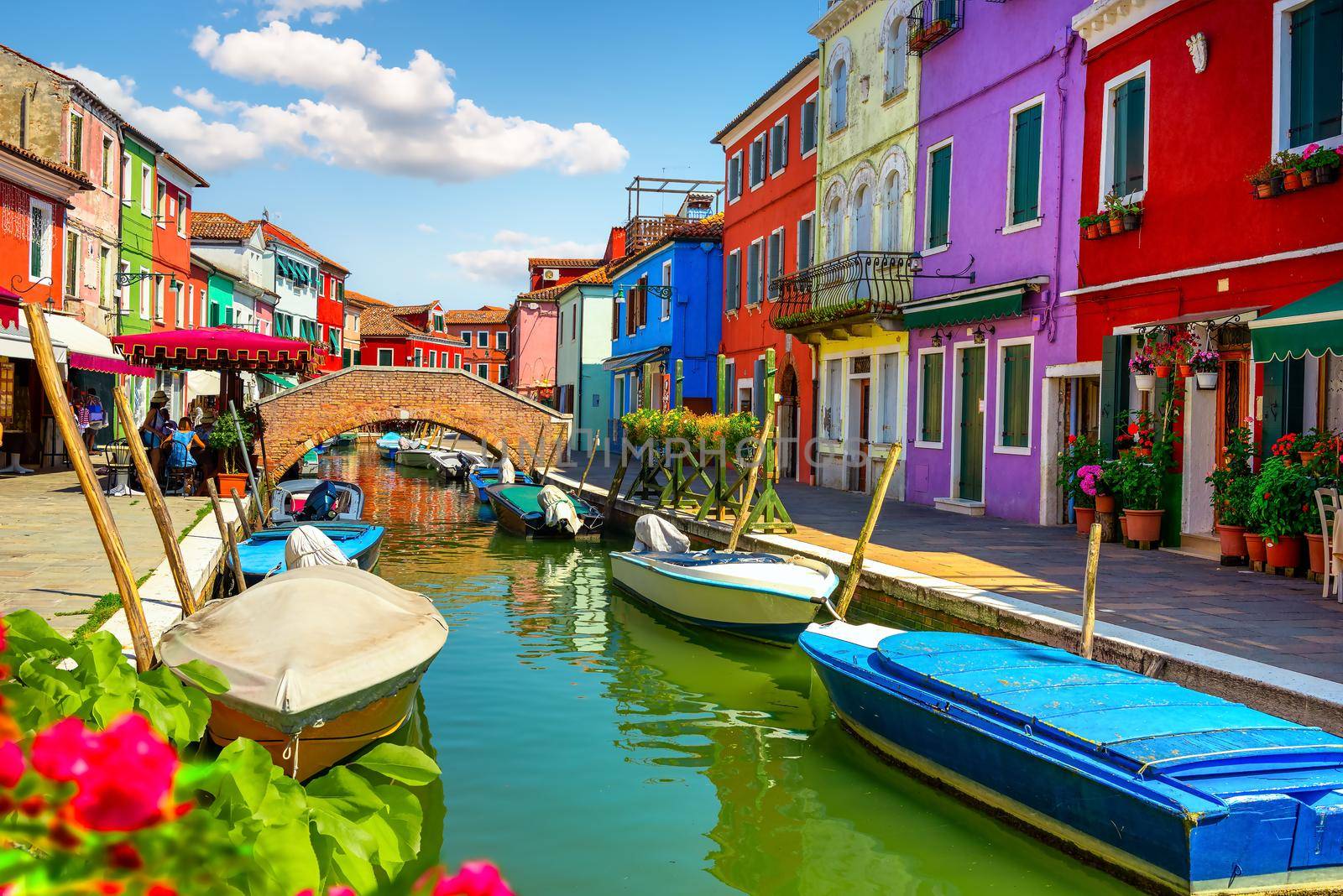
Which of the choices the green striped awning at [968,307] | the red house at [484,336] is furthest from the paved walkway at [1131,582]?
the red house at [484,336]

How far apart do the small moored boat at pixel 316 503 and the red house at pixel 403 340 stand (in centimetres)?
5105

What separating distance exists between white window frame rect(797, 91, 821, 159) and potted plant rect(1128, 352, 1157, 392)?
1059cm

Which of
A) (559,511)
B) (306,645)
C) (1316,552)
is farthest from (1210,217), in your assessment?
(559,511)

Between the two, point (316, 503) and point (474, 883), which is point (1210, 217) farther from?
point (316, 503)

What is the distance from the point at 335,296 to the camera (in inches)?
2314

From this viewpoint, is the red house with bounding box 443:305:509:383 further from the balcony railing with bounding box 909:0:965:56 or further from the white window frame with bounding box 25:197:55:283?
the balcony railing with bounding box 909:0:965:56

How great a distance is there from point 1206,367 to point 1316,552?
2.54 m

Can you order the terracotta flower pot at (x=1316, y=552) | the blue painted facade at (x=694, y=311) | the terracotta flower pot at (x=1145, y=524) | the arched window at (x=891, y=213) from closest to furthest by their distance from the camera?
the terracotta flower pot at (x=1316, y=552) < the terracotta flower pot at (x=1145, y=524) < the arched window at (x=891, y=213) < the blue painted facade at (x=694, y=311)

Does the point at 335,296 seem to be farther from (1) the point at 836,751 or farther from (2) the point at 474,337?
(1) the point at 836,751

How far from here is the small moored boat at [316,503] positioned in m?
15.9

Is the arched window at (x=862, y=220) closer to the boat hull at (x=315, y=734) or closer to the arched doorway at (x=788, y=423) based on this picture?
the arched doorway at (x=788, y=423)

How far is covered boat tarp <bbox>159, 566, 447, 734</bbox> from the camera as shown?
5.62 meters

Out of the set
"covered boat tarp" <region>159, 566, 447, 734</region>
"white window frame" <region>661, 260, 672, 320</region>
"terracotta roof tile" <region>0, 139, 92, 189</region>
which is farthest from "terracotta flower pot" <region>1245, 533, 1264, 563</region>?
"white window frame" <region>661, 260, 672, 320</region>

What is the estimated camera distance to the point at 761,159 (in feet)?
83.4
